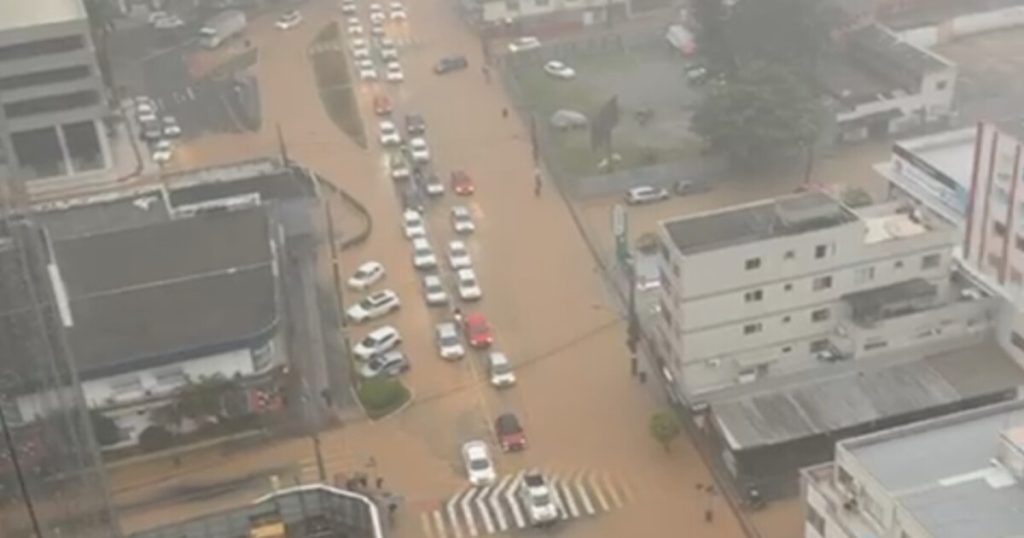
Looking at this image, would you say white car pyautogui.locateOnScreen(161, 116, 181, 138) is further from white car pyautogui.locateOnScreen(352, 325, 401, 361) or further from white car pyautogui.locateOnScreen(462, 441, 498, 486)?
white car pyautogui.locateOnScreen(462, 441, 498, 486)

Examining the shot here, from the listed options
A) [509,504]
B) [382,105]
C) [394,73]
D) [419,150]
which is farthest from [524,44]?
[509,504]

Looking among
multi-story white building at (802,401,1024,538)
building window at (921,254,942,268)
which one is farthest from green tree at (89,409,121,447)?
building window at (921,254,942,268)

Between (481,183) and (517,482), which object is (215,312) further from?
(481,183)

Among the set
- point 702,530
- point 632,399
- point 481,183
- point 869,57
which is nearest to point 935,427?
point 702,530

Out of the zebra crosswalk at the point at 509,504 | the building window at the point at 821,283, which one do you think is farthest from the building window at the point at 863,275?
the zebra crosswalk at the point at 509,504

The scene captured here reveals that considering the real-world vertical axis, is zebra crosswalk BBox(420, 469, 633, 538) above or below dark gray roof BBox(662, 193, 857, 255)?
below

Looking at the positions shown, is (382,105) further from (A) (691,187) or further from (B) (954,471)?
(B) (954,471)

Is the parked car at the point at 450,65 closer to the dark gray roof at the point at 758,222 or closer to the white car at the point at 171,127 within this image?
the white car at the point at 171,127
